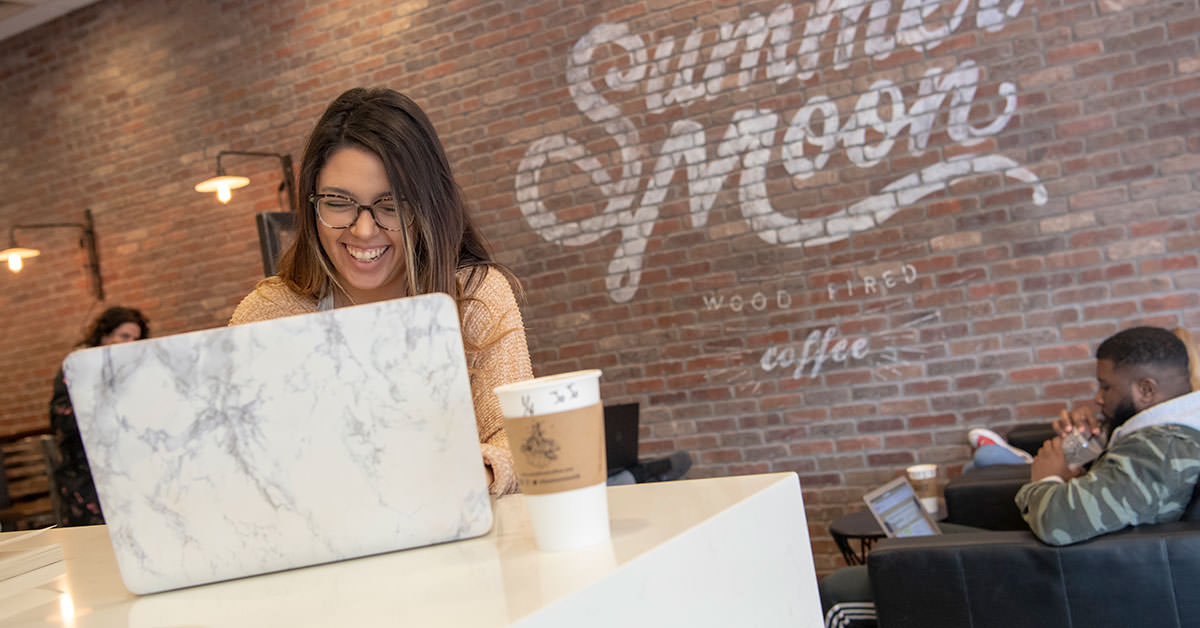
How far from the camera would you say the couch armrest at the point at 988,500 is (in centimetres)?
325

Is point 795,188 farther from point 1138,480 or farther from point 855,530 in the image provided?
point 1138,480

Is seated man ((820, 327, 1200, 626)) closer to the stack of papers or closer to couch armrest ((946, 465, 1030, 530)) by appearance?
couch armrest ((946, 465, 1030, 530))

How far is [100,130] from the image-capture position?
5.84 m

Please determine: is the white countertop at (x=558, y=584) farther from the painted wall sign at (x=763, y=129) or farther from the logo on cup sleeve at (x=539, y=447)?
the painted wall sign at (x=763, y=129)

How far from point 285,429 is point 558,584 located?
288 millimetres

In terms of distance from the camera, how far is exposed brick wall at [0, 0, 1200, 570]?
3.73 m

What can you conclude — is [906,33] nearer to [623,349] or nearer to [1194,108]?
[1194,108]

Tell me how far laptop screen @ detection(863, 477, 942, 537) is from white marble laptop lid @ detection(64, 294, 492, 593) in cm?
246

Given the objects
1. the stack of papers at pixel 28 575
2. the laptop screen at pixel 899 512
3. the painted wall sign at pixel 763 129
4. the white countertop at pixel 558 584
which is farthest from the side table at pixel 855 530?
the stack of papers at pixel 28 575

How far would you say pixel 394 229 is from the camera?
4.64 ft

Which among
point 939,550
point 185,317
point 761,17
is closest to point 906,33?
point 761,17

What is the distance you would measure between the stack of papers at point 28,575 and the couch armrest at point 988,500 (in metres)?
2.96

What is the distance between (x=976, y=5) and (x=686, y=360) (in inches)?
75.9

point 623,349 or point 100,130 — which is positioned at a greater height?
point 100,130
